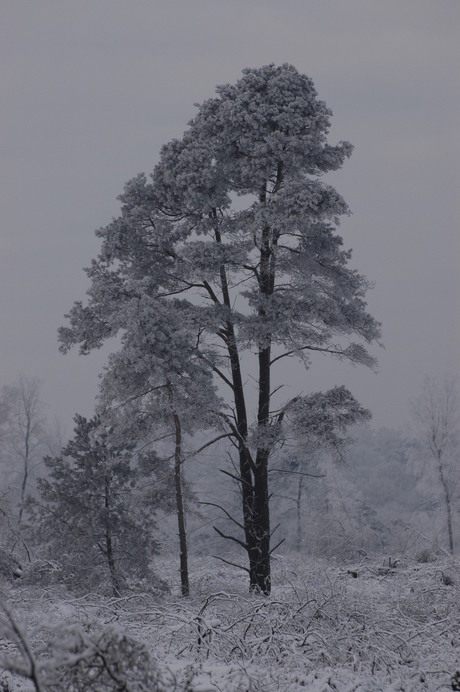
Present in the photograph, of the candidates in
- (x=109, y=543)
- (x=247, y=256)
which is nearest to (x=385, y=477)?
(x=109, y=543)

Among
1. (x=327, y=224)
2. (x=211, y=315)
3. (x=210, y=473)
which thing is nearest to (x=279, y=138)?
(x=327, y=224)

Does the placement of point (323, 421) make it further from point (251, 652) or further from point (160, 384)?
point (251, 652)

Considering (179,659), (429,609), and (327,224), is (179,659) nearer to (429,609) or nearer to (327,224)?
(429,609)

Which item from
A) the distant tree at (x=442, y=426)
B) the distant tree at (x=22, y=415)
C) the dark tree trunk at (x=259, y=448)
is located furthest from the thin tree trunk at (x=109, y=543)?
the distant tree at (x=442, y=426)

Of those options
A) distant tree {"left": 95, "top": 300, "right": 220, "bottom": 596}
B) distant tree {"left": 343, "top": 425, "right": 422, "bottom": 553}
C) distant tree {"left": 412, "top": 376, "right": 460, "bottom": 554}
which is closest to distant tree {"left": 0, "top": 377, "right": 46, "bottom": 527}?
distant tree {"left": 95, "top": 300, "right": 220, "bottom": 596}

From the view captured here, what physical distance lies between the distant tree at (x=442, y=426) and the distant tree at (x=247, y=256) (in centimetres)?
1800

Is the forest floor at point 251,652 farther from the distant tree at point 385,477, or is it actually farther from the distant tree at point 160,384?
the distant tree at point 385,477

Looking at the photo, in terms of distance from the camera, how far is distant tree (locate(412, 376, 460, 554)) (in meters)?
28.2

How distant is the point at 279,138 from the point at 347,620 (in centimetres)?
833

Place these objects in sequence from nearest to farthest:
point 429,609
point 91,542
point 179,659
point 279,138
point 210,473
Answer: point 179,659 → point 429,609 → point 279,138 → point 91,542 → point 210,473

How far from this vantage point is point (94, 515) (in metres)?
13.9

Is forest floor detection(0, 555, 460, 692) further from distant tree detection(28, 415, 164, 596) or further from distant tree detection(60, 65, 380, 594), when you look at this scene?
distant tree detection(28, 415, 164, 596)

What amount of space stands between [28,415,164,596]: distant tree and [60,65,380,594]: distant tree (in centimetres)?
329

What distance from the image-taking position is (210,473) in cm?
4722
